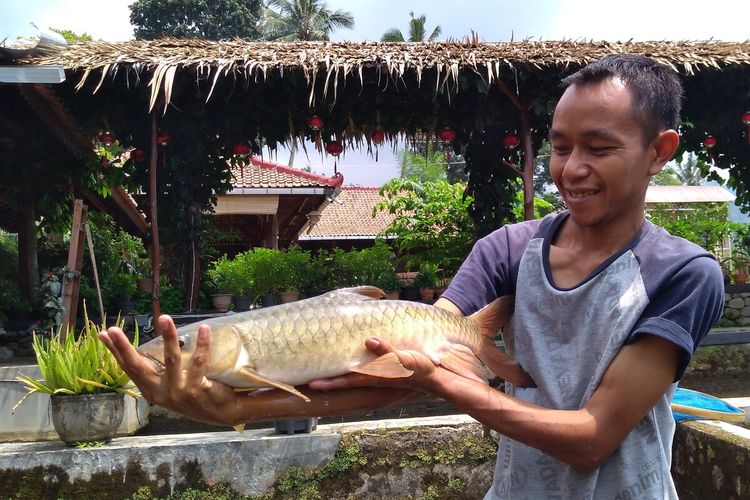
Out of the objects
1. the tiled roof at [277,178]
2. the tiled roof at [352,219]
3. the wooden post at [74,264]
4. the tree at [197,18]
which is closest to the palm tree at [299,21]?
the tree at [197,18]

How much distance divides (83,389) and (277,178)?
10719mm

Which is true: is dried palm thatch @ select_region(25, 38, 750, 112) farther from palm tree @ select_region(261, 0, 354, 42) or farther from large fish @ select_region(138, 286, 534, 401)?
palm tree @ select_region(261, 0, 354, 42)

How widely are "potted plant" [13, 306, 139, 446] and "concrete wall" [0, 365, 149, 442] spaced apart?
0.92 meters

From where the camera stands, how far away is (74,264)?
738cm

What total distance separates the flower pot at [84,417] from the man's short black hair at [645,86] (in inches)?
164

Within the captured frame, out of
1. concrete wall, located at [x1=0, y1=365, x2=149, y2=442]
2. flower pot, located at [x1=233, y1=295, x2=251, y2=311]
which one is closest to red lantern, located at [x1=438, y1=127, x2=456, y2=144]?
flower pot, located at [x1=233, y1=295, x2=251, y2=311]

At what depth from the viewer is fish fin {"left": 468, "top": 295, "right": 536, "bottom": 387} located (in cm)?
177

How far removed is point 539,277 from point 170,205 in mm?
7828

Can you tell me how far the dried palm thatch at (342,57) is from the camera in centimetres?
788

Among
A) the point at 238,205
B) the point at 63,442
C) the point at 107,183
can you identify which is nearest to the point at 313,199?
the point at 238,205

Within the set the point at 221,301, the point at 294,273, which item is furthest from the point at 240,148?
the point at 221,301

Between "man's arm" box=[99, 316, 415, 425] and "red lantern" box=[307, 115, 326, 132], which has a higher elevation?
"red lantern" box=[307, 115, 326, 132]

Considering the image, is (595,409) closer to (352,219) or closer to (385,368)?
(385,368)

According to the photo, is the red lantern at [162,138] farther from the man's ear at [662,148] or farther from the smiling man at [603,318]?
the man's ear at [662,148]
